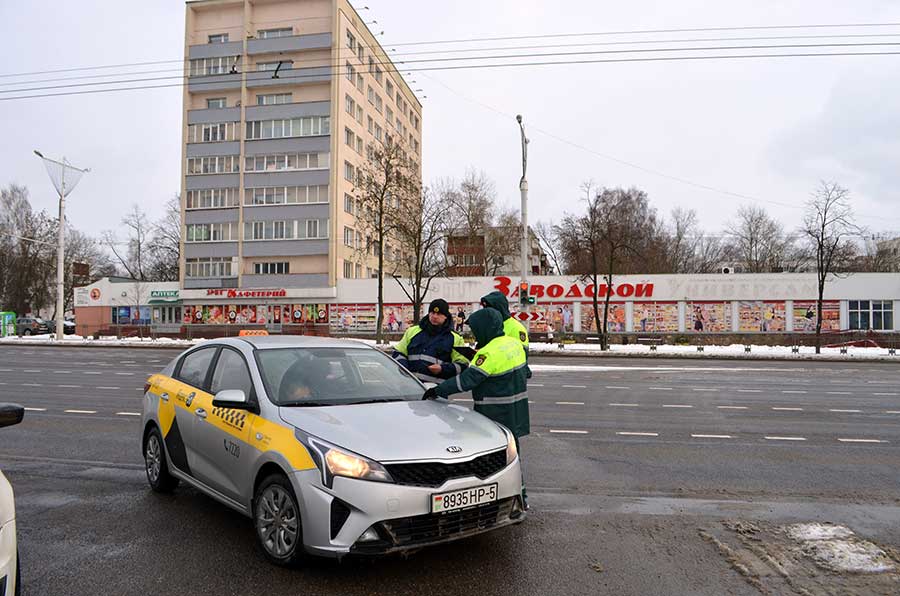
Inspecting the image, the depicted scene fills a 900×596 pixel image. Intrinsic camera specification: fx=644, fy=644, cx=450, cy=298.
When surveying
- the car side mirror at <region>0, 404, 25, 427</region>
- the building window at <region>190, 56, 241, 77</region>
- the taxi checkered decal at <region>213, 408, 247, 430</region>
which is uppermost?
the building window at <region>190, 56, 241, 77</region>

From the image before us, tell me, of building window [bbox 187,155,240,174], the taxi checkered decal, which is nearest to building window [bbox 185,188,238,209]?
building window [bbox 187,155,240,174]

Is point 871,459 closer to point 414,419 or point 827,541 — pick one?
point 827,541

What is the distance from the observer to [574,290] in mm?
40844

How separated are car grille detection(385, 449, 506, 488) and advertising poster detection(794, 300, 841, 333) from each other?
39982 mm

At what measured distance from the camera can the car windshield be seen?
15.3ft

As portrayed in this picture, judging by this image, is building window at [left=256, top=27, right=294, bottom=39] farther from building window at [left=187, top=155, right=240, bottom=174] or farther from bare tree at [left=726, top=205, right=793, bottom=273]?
bare tree at [left=726, top=205, right=793, bottom=273]

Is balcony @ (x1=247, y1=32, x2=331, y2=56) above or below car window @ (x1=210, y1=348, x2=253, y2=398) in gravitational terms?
above

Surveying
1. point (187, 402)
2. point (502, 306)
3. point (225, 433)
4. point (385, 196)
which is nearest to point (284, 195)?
point (385, 196)

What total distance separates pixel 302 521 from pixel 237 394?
114 centimetres

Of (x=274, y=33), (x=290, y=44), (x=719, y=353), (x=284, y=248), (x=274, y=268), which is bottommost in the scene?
(x=719, y=353)

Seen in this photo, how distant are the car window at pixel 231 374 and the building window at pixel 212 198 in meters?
51.2

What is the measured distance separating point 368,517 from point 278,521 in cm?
75

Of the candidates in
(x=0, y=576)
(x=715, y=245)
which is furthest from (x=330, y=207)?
(x=0, y=576)

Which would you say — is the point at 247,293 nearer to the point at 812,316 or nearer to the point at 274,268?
the point at 274,268
